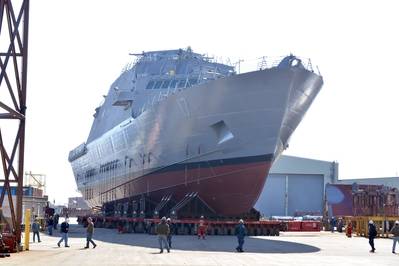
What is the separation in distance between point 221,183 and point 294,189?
139ft

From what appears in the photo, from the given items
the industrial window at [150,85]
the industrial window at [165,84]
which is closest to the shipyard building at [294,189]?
the industrial window at [150,85]

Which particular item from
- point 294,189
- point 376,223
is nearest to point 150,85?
point 376,223

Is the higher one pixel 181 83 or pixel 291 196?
pixel 181 83

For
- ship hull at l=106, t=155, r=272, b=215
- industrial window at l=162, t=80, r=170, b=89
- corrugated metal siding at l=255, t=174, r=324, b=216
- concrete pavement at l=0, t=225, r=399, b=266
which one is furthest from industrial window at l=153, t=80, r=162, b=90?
corrugated metal siding at l=255, t=174, r=324, b=216

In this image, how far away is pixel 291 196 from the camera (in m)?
73.8

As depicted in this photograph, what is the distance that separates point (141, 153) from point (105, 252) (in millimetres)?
16826

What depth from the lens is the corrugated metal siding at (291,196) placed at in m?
73.3

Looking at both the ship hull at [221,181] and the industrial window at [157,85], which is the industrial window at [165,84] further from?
the ship hull at [221,181]

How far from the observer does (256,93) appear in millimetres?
32000

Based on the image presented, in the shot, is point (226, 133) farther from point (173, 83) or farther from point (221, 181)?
point (173, 83)

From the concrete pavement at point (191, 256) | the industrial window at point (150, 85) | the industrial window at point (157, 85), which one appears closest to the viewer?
the concrete pavement at point (191, 256)

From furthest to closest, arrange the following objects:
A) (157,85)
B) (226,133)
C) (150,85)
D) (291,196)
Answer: (291,196) → (150,85) → (157,85) → (226,133)

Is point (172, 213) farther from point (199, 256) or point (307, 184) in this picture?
point (307, 184)

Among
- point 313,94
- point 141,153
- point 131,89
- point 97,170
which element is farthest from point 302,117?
point 97,170
